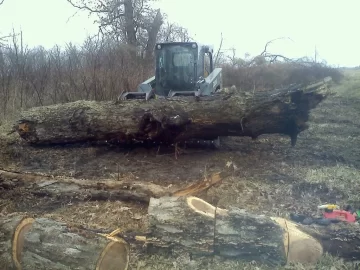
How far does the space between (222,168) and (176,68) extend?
375 centimetres

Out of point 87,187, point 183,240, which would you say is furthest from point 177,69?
point 183,240

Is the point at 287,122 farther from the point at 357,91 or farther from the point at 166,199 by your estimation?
the point at 357,91

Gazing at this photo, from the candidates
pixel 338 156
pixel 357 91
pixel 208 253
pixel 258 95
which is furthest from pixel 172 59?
pixel 357 91

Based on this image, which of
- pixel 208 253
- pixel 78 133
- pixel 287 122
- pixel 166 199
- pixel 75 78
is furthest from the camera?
pixel 75 78

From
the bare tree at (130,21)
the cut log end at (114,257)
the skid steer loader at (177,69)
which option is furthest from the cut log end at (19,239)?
the bare tree at (130,21)

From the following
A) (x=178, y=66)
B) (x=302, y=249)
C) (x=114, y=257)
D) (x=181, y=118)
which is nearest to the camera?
(x=114, y=257)

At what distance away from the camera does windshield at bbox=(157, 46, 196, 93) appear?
8.99 m

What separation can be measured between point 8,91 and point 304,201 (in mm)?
8889

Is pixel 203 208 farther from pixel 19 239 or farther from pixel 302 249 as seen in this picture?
pixel 19 239

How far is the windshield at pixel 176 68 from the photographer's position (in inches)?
354

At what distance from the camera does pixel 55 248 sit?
10.4ft

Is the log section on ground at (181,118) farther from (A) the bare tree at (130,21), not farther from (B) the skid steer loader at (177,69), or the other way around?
(A) the bare tree at (130,21)

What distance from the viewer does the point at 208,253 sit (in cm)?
345

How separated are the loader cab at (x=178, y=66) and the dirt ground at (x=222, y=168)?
1.95m
